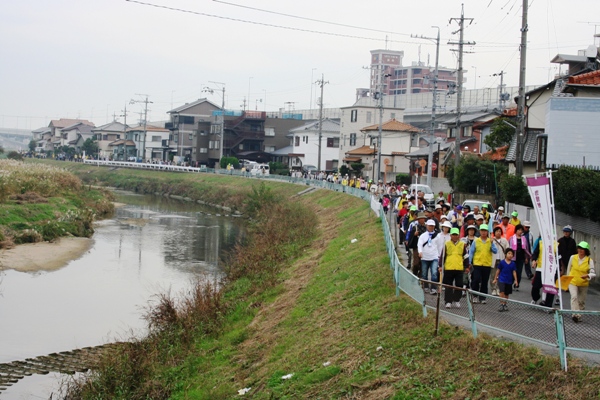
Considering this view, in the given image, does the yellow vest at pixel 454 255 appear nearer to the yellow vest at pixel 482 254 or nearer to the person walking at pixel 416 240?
the yellow vest at pixel 482 254

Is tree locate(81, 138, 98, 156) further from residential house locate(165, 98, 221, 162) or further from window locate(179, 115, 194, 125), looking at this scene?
window locate(179, 115, 194, 125)

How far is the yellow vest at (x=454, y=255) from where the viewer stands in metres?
12.2

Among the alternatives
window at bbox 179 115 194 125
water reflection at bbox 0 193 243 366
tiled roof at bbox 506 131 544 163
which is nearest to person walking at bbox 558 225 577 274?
water reflection at bbox 0 193 243 366

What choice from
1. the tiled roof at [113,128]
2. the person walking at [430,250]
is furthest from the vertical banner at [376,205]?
the tiled roof at [113,128]

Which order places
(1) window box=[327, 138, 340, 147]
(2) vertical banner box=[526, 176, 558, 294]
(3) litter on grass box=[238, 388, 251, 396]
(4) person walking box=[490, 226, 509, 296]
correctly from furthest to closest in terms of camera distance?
(1) window box=[327, 138, 340, 147], (4) person walking box=[490, 226, 509, 296], (3) litter on grass box=[238, 388, 251, 396], (2) vertical banner box=[526, 176, 558, 294]

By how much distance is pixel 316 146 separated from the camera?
266 ft

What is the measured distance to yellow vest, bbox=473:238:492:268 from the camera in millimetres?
12500

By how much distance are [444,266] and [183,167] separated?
236 feet

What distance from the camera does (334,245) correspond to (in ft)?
85.7

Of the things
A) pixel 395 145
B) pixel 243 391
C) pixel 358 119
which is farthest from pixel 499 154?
pixel 358 119

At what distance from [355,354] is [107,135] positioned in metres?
121

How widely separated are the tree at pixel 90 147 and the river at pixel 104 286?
77.6 meters

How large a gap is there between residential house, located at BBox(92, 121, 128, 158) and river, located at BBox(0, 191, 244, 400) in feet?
265

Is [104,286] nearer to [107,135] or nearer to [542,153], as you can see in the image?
[542,153]
